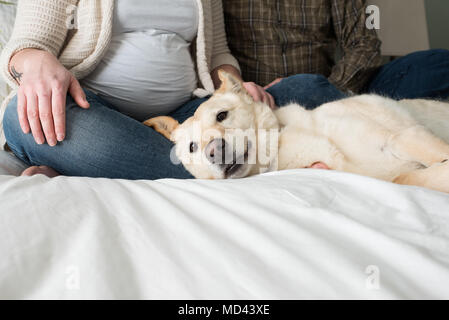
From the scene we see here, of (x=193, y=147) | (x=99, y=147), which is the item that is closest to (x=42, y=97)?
(x=99, y=147)

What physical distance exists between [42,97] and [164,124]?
43 cm

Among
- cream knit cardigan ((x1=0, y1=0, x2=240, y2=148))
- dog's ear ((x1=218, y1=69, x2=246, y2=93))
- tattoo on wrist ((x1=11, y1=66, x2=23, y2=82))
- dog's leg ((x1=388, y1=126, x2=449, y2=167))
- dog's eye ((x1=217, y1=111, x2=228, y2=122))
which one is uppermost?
cream knit cardigan ((x1=0, y1=0, x2=240, y2=148))

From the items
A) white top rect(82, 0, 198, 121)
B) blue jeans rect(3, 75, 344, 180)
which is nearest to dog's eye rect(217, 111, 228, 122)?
blue jeans rect(3, 75, 344, 180)

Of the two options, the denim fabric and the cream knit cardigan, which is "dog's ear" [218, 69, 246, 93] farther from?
the denim fabric

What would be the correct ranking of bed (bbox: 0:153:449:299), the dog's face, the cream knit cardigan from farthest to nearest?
the cream knit cardigan
the dog's face
bed (bbox: 0:153:449:299)

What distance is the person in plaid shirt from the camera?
1.92 metres

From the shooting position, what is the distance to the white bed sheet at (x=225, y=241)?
0.42 m

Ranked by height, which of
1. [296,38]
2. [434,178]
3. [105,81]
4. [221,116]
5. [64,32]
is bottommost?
[434,178]

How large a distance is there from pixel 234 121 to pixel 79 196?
60 cm

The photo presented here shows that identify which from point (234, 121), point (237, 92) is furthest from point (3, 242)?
point (237, 92)

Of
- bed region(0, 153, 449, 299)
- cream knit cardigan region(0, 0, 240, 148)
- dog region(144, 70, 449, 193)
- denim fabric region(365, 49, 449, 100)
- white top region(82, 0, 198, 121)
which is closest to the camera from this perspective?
bed region(0, 153, 449, 299)

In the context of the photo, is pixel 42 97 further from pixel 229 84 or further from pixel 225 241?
pixel 225 241

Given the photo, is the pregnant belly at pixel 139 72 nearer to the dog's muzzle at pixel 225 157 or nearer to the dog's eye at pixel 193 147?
the dog's eye at pixel 193 147

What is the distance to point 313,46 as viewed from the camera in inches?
80.2
